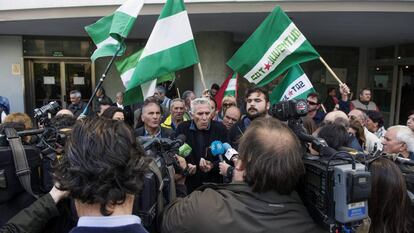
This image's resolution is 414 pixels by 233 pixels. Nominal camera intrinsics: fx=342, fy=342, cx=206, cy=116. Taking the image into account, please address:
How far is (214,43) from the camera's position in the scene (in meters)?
8.77

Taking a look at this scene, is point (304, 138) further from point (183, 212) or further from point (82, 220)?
point (82, 220)

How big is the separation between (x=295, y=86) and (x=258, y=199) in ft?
9.88

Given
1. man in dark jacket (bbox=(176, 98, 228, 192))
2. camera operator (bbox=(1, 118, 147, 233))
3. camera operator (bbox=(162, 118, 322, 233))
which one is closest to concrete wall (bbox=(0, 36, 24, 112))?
man in dark jacket (bbox=(176, 98, 228, 192))

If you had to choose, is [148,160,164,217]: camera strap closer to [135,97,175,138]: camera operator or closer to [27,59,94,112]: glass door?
[135,97,175,138]: camera operator

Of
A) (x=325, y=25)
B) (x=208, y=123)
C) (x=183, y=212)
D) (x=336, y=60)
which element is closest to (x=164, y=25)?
(x=208, y=123)

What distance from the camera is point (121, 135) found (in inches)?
41.9

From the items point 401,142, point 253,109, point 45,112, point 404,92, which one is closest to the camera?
point 45,112

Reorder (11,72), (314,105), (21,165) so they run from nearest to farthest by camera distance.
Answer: (21,165) < (314,105) < (11,72)

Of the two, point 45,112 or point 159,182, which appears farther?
point 45,112

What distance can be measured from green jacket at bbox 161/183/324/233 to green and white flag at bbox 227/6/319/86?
2.79 metres

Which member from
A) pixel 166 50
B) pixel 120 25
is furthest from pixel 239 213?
pixel 120 25

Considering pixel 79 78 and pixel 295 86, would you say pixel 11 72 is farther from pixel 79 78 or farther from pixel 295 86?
pixel 295 86

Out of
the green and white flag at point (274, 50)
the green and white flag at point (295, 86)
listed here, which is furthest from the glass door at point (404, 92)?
the green and white flag at point (274, 50)

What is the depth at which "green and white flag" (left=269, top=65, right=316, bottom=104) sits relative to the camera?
13.6ft
